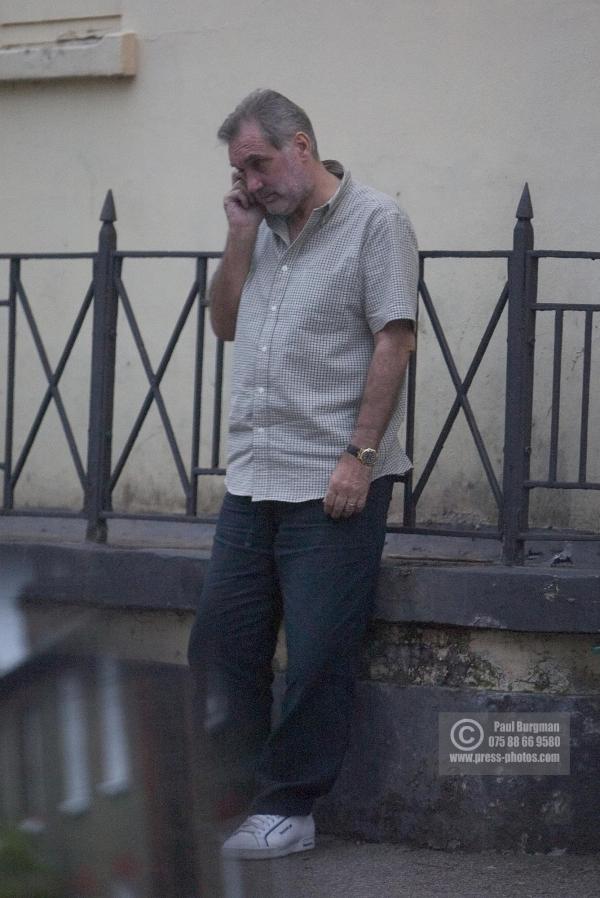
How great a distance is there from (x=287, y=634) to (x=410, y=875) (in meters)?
0.70

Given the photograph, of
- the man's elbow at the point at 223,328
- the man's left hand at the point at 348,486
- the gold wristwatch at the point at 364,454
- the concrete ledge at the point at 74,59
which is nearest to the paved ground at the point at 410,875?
the man's left hand at the point at 348,486

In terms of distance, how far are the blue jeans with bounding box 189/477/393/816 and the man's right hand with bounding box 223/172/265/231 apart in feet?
2.36

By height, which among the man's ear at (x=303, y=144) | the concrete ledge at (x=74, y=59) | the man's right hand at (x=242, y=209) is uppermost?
the concrete ledge at (x=74, y=59)

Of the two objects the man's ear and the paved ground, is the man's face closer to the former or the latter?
the man's ear

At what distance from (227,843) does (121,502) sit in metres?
2.29

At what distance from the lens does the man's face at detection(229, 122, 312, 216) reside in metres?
3.60

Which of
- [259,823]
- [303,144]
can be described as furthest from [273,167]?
[259,823]

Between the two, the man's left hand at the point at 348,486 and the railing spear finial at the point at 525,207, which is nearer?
the man's left hand at the point at 348,486

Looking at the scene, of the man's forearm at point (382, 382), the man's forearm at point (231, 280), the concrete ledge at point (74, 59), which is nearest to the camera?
the man's forearm at point (382, 382)

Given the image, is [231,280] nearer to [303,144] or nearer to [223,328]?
[223,328]

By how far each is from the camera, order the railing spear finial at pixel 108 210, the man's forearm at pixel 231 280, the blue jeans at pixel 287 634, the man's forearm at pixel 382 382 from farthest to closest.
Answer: the railing spear finial at pixel 108 210, the man's forearm at pixel 231 280, the blue jeans at pixel 287 634, the man's forearm at pixel 382 382

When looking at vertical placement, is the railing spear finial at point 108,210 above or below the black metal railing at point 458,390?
above

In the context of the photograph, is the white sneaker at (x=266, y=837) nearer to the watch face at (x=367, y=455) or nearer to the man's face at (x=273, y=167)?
the watch face at (x=367, y=455)

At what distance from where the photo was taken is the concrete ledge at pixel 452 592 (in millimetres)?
3713
